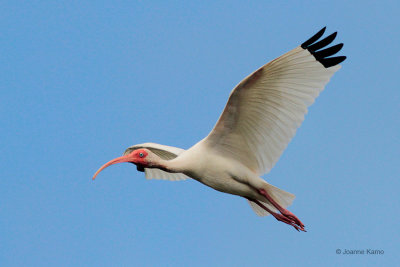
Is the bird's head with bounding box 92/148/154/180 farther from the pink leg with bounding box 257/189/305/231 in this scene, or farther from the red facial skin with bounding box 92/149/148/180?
the pink leg with bounding box 257/189/305/231

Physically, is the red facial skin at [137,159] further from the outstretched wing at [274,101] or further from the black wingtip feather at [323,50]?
the black wingtip feather at [323,50]

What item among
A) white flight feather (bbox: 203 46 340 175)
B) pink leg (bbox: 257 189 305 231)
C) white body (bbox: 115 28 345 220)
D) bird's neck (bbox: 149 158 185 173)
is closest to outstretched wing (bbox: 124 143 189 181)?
bird's neck (bbox: 149 158 185 173)

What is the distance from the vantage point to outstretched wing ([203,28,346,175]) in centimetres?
1138

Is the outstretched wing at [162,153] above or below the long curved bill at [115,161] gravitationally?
above

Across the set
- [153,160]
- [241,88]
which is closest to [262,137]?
[241,88]

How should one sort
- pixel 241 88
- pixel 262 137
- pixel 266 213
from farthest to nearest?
pixel 266 213 → pixel 262 137 → pixel 241 88

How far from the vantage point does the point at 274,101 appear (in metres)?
11.7

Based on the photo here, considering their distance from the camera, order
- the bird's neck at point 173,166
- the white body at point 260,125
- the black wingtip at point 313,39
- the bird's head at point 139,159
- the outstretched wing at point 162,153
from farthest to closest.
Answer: the outstretched wing at point 162,153 → the bird's head at point 139,159 → the bird's neck at point 173,166 → the white body at point 260,125 → the black wingtip at point 313,39

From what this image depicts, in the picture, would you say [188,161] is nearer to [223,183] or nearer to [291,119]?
[223,183]

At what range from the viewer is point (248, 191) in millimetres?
12586

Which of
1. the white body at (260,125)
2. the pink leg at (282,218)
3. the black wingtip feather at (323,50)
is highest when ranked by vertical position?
the black wingtip feather at (323,50)

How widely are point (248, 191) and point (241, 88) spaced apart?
2291 mm

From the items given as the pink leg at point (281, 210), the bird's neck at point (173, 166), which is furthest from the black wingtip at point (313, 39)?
the bird's neck at point (173, 166)

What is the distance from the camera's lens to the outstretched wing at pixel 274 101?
11.4 meters
